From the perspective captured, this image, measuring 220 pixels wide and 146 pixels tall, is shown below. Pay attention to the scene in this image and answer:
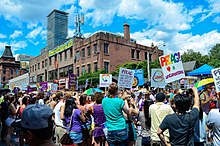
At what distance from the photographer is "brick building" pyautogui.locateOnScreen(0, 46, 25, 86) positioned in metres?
91.9

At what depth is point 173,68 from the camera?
26.9 feet

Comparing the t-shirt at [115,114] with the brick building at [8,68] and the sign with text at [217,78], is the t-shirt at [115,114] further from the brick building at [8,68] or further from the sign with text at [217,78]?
the brick building at [8,68]

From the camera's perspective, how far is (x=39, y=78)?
5384 cm

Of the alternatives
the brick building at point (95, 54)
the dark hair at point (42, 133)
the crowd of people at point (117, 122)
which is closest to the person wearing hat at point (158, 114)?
the crowd of people at point (117, 122)

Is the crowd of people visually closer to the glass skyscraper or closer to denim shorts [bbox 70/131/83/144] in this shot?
denim shorts [bbox 70/131/83/144]

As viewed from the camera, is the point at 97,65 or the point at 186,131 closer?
the point at 186,131

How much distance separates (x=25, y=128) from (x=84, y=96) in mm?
4830

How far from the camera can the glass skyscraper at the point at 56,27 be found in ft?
243

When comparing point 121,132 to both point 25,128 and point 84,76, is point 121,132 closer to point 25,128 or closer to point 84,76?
point 25,128

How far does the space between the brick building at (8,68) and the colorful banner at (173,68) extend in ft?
301

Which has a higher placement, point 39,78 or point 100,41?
point 100,41

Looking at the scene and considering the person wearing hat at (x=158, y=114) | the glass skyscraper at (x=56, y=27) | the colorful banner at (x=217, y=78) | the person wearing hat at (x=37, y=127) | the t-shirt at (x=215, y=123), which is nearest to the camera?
the person wearing hat at (x=37, y=127)

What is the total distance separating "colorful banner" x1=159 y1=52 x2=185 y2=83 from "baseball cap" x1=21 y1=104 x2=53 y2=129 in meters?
6.49

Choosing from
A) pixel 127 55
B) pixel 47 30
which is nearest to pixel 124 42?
pixel 127 55
